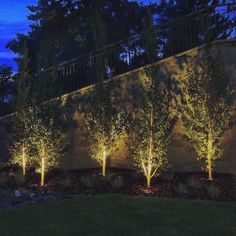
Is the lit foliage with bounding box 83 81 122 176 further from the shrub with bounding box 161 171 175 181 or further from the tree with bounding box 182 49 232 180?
the tree with bounding box 182 49 232 180

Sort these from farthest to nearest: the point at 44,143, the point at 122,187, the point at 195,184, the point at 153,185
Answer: the point at 44,143 < the point at 153,185 < the point at 122,187 < the point at 195,184

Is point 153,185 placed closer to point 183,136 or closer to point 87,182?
point 87,182

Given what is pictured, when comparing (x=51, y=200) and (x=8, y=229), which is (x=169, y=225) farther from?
(x=51, y=200)

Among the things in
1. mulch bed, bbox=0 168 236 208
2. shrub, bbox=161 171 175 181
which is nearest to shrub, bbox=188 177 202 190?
mulch bed, bbox=0 168 236 208

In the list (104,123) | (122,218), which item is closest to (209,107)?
(104,123)

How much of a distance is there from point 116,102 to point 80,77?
384cm

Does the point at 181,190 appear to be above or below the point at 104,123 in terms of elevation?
below

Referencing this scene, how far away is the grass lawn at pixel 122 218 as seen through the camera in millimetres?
7047

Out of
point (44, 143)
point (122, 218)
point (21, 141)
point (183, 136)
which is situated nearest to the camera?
point (122, 218)

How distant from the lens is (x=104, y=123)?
42.0ft

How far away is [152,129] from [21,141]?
500cm

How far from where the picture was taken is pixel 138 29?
81.4 feet

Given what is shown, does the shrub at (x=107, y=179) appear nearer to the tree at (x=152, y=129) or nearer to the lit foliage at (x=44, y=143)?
the tree at (x=152, y=129)

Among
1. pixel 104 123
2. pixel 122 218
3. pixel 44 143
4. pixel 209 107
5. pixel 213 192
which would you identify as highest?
pixel 209 107
